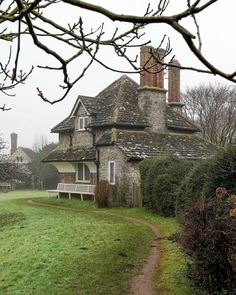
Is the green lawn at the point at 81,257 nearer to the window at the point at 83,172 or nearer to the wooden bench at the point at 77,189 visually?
the wooden bench at the point at 77,189

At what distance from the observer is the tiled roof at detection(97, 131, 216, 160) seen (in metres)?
26.8

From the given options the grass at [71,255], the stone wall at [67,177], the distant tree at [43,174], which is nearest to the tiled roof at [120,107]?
the stone wall at [67,177]

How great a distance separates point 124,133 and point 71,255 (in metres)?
16.6

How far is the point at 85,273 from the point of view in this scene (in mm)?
10562

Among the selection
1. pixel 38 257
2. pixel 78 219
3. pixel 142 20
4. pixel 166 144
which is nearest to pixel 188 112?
pixel 166 144

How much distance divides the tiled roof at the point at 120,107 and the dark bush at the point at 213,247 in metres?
20.2

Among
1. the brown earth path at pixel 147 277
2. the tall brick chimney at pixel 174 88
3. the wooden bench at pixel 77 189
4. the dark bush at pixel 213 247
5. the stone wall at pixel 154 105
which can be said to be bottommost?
the brown earth path at pixel 147 277

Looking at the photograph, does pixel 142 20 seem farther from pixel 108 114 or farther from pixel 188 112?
pixel 188 112

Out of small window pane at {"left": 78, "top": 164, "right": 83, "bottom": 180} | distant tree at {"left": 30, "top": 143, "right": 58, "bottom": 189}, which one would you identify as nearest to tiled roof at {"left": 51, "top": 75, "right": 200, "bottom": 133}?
small window pane at {"left": 78, "top": 164, "right": 83, "bottom": 180}

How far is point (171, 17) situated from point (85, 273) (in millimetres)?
8868

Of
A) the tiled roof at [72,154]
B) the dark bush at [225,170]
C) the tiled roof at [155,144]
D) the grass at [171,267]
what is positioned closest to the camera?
the grass at [171,267]

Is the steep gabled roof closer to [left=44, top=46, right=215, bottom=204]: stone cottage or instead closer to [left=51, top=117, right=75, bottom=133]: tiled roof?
[left=44, top=46, right=215, bottom=204]: stone cottage

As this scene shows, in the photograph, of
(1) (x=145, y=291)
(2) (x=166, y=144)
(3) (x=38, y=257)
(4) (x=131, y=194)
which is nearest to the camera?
(1) (x=145, y=291)

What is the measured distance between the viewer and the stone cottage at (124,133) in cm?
2710
